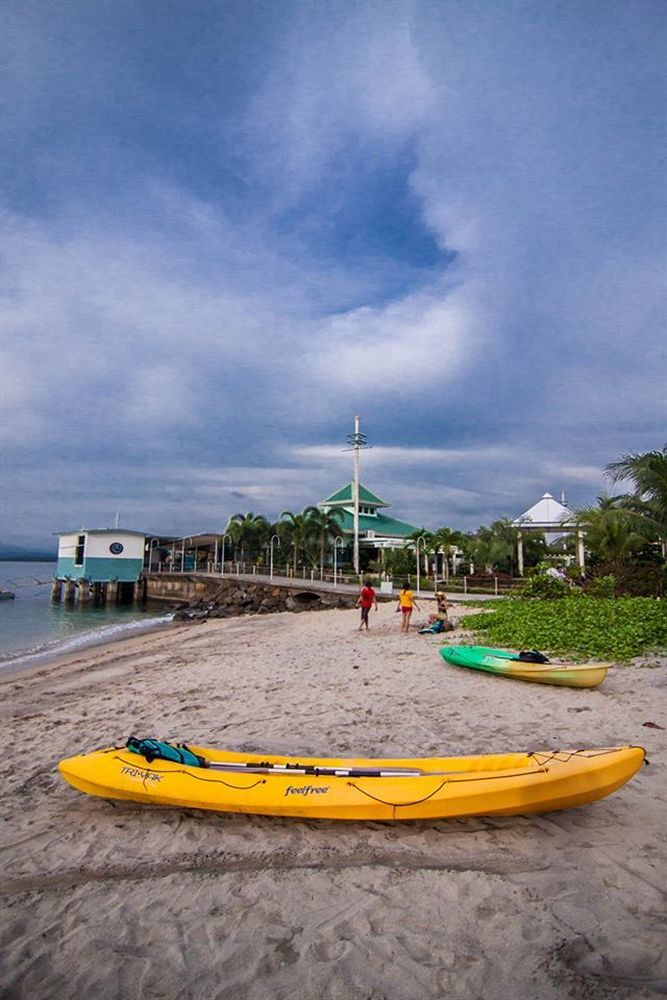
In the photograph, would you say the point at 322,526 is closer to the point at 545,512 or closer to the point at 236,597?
the point at 236,597

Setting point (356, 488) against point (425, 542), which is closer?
point (425, 542)

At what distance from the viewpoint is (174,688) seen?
35.5ft

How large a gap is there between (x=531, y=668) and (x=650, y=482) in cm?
1473

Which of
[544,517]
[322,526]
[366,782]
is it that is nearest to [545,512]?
[544,517]

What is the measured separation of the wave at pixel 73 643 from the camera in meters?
19.4

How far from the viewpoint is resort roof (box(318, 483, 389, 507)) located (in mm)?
62562

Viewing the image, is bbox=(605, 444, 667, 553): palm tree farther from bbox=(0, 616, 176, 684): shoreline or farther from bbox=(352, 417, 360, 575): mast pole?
bbox=(352, 417, 360, 575): mast pole

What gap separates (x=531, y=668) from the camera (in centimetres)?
930

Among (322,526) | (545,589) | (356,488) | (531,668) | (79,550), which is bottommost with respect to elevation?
(531,668)

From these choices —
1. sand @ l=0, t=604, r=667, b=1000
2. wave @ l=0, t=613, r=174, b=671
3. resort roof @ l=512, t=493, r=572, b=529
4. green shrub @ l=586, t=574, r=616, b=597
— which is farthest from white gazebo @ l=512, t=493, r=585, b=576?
sand @ l=0, t=604, r=667, b=1000

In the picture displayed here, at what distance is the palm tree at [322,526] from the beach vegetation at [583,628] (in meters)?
35.4

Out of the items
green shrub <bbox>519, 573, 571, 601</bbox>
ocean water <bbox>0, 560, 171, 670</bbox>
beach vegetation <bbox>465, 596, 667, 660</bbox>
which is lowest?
ocean water <bbox>0, 560, 171, 670</bbox>

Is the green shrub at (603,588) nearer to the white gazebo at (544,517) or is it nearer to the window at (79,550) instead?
the white gazebo at (544,517)

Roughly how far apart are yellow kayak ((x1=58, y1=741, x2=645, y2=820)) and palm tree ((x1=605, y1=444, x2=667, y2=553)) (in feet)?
62.1
